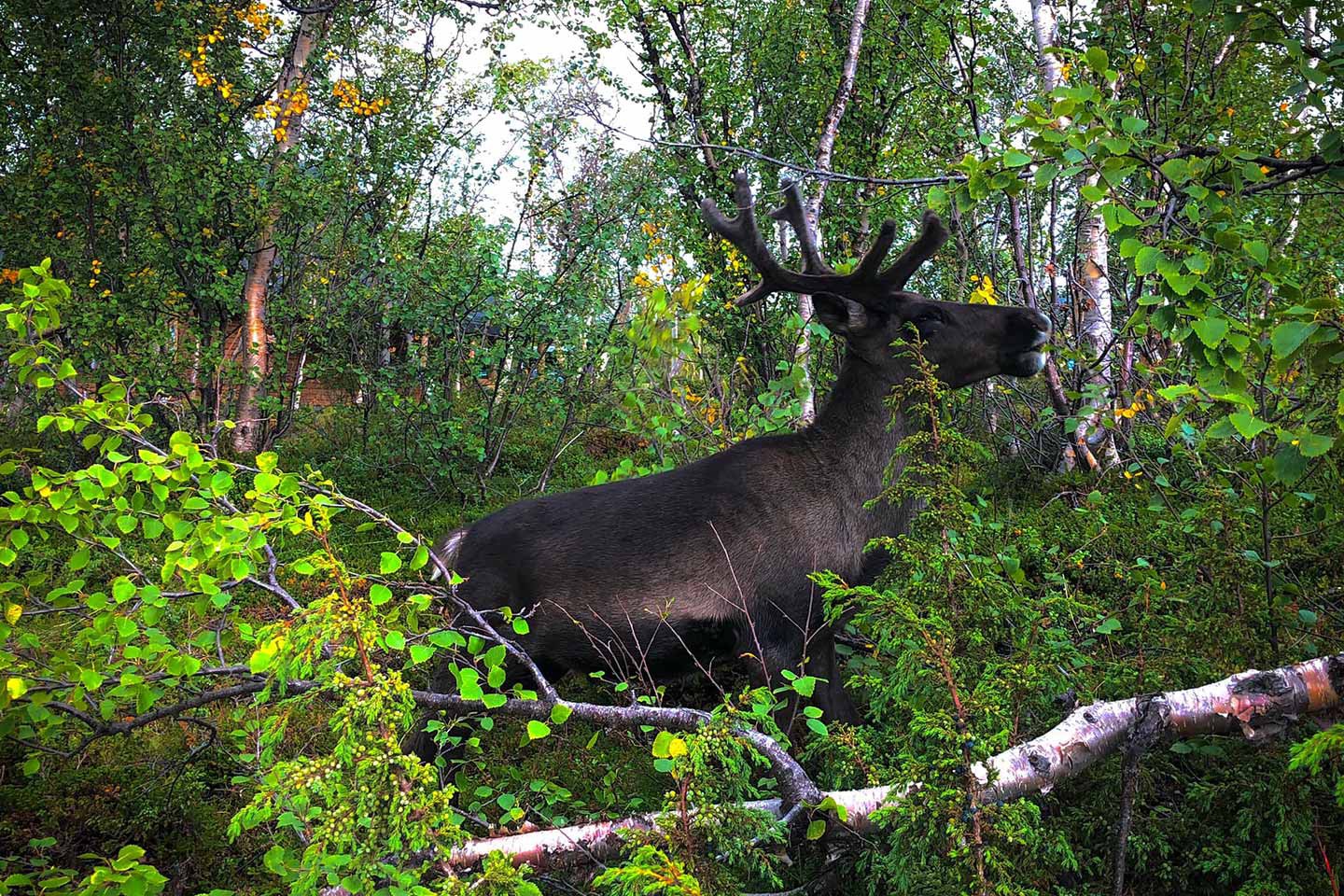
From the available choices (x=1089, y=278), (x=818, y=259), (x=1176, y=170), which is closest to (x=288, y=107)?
(x=818, y=259)

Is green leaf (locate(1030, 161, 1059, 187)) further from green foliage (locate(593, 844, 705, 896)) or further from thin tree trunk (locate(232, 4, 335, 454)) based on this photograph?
thin tree trunk (locate(232, 4, 335, 454))

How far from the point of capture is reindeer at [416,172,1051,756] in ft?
14.7

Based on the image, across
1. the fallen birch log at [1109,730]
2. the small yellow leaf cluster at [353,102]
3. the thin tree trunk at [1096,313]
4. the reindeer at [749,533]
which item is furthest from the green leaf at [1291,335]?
the small yellow leaf cluster at [353,102]

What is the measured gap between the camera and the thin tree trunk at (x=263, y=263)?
10.7m

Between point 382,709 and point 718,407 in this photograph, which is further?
point 718,407

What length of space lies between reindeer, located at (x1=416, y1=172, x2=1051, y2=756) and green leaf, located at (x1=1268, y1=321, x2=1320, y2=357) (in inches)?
72.2

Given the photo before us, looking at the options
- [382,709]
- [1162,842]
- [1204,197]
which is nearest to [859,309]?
[1204,197]

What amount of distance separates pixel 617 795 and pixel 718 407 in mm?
3719

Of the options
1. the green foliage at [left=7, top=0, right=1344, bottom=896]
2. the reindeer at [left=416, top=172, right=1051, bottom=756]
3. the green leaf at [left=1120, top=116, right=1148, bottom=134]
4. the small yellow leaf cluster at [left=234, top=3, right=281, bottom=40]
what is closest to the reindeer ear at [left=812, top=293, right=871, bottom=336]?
the reindeer at [left=416, top=172, right=1051, bottom=756]

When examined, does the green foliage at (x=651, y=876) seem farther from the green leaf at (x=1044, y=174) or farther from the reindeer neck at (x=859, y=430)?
the reindeer neck at (x=859, y=430)

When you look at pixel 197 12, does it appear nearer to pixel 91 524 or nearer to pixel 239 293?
pixel 239 293

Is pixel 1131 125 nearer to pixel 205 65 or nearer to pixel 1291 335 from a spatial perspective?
pixel 1291 335

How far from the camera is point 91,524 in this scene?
3219 millimetres

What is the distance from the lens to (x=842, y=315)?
5188mm
